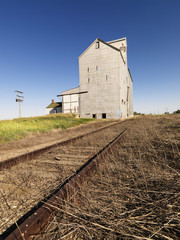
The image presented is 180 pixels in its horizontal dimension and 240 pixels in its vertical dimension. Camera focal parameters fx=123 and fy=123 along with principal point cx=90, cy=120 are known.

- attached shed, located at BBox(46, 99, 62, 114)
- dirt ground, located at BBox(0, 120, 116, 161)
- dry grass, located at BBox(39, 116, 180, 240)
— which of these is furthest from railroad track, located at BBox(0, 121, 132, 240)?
attached shed, located at BBox(46, 99, 62, 114)

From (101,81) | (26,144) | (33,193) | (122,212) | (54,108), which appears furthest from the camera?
(54,108)

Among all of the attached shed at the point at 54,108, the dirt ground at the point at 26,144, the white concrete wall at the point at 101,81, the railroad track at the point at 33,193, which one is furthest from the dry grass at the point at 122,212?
the attached shed at the point at 54,108

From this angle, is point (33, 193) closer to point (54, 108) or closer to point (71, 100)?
point (71, 100)

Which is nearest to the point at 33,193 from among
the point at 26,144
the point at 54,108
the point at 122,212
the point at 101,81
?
the point at 122,212

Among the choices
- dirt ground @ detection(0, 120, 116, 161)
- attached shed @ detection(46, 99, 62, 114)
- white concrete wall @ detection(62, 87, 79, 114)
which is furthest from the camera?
attached shed @ detection(46, 99, 62, 114)

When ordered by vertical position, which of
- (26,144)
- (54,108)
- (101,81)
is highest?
(101,81)

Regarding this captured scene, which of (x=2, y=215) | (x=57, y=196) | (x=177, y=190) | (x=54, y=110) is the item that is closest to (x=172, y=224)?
(x=177, y=190)

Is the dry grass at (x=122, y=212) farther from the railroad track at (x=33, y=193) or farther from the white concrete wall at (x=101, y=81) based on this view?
the white concrete wall at (x=101, y=81)

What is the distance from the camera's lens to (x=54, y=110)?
125 ft

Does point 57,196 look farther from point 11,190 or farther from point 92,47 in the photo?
point 92,47

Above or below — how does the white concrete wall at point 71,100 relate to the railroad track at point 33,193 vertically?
above

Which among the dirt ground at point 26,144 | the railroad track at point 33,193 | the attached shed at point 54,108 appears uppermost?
the attached shed at point 54,108

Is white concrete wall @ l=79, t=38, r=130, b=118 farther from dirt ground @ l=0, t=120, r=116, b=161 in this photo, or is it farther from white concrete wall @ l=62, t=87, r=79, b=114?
dirt ground @ l=0, t=120, r=116, b=161

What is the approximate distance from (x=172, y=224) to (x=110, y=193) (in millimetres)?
731
